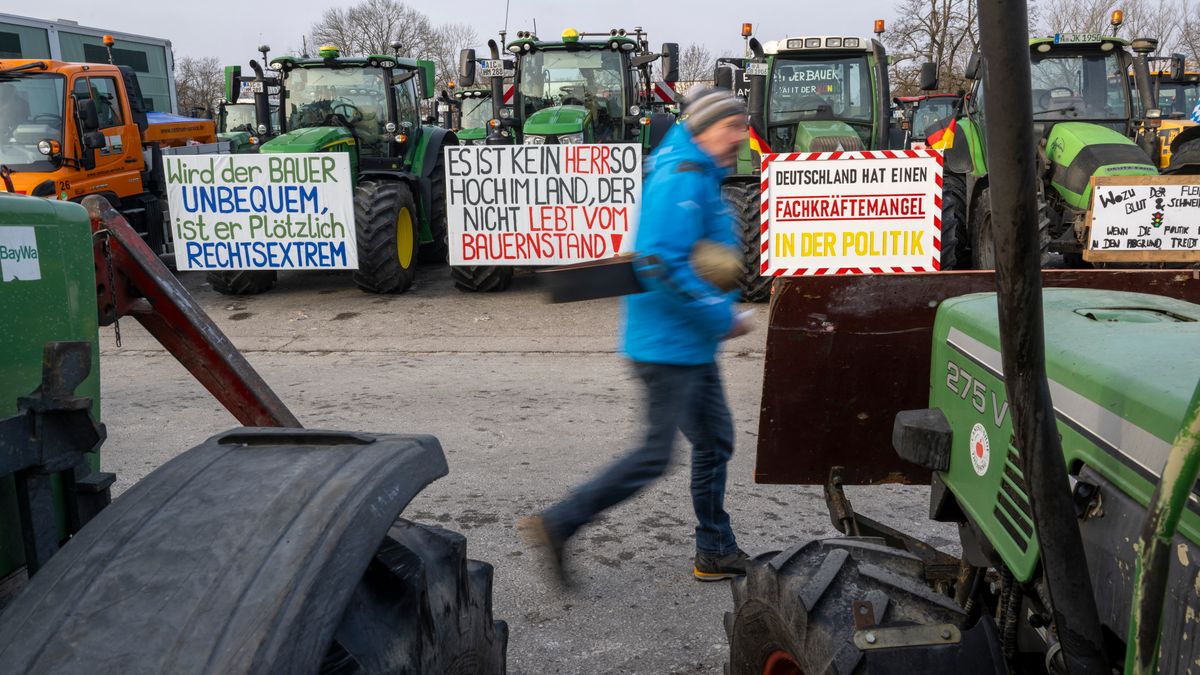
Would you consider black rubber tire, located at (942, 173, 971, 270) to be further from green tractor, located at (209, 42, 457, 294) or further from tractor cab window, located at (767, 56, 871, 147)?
green tractor, located at (209, 42, 457, 294)

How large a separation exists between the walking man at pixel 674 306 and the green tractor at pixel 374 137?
7842 mm

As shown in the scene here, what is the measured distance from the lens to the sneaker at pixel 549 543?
10.9 feet

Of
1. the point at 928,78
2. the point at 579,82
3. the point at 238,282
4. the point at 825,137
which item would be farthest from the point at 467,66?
the point at 928,78

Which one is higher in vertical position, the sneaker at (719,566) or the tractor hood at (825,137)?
the tractor hood at (825,137)

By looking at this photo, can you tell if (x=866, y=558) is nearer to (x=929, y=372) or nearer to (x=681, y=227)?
(x=929, y=372)

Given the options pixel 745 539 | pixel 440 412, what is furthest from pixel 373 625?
pixel 440 412

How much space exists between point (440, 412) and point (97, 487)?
4.90 meters

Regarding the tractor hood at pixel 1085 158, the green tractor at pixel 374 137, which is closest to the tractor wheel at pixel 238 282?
the green tractor at pixel 374 137

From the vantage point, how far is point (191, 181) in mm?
10477

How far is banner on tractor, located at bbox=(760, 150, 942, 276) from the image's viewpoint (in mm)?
8805

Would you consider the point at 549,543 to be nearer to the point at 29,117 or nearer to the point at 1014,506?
the point at 1014,506

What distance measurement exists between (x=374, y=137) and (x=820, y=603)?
35.9 feet

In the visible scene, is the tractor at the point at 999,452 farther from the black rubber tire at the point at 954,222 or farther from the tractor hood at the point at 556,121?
the tractor hood at the point at 556,121

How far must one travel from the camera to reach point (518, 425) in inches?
249
